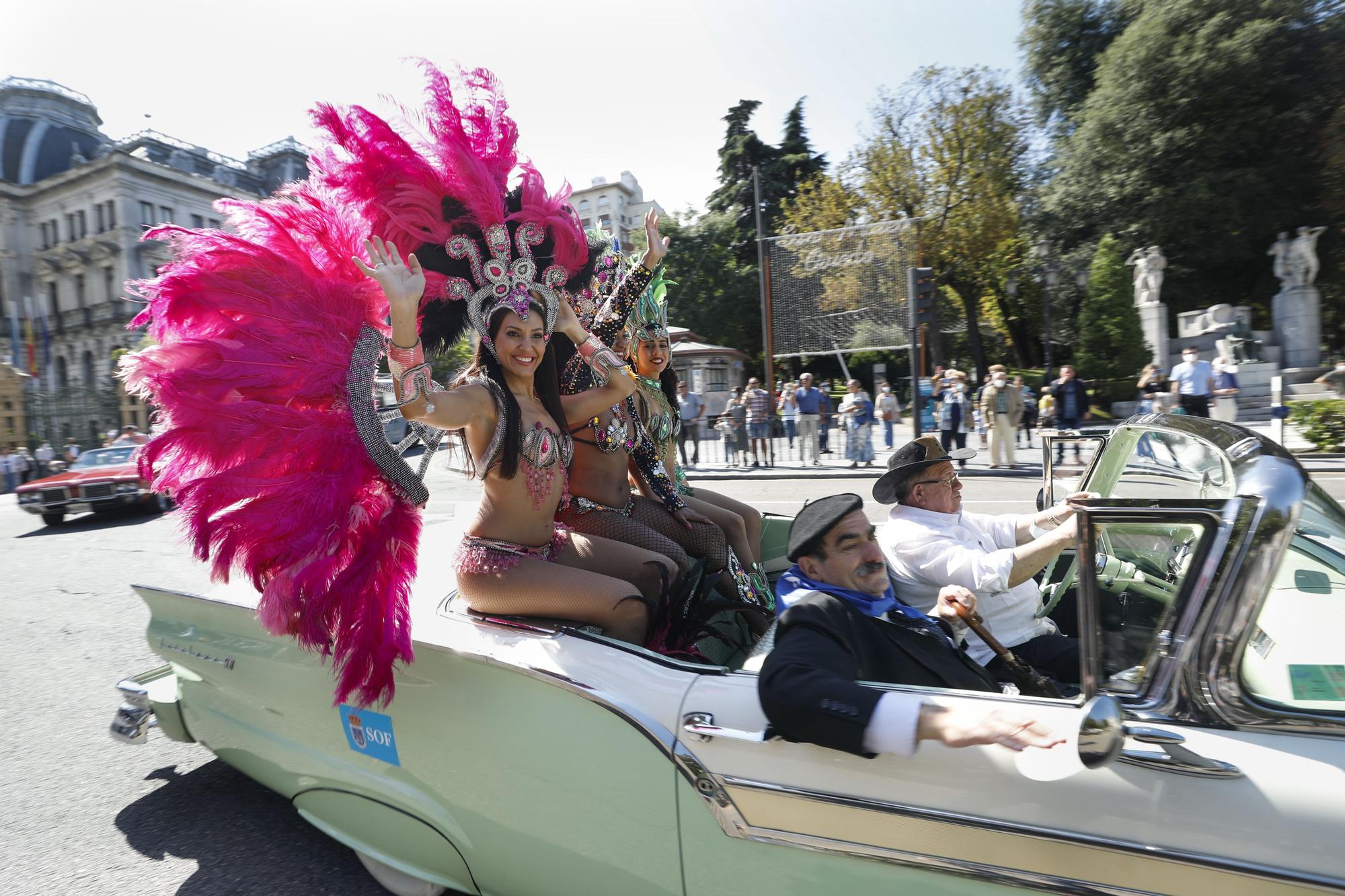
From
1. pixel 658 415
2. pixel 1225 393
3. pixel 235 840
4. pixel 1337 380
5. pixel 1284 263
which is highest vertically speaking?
pixel 1284 263

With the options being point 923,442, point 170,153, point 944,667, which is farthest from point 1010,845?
point 170,153

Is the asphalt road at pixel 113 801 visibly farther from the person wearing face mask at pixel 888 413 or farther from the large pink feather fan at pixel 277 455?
the person wearing face mask at pixel 888 413

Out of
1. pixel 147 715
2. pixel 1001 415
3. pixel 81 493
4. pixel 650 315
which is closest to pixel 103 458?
pixel 81 493

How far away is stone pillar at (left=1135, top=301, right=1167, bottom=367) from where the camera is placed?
22641 mm

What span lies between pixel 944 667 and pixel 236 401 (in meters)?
A: 2.00

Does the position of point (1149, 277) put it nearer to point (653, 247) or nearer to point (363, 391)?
point (653, 247)

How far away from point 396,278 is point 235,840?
2181 millimetres

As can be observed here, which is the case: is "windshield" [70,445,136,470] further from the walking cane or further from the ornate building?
the ornate building

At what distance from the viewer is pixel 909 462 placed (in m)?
2.84

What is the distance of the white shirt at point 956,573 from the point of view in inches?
101

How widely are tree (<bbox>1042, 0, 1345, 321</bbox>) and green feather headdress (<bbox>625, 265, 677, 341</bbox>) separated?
26504 mm

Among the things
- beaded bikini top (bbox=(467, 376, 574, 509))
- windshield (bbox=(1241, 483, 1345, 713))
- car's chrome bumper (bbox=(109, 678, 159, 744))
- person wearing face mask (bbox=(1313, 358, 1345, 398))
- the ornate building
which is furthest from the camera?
the ornate building

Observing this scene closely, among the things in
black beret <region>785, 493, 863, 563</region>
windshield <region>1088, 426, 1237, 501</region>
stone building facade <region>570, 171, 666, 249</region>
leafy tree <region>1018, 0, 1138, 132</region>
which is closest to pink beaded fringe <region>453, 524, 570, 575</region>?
black beret <region>785, 493, 863, 563</region>

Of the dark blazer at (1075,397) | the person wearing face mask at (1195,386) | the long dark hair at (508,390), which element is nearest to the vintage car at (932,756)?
the long dark hair at (508,390)
